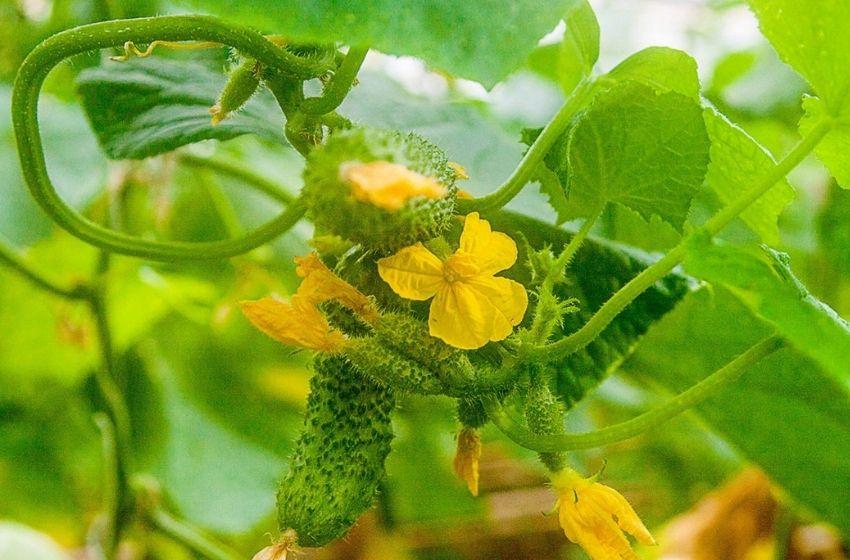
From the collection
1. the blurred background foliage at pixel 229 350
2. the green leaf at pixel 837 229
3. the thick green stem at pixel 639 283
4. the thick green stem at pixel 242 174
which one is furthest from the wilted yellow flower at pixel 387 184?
the green leaf at pixel 837 229

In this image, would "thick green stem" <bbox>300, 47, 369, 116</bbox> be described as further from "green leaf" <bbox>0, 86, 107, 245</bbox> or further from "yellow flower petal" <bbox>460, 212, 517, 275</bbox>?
"green leaf" <bbox>0, 86, 107, 245</bbox>

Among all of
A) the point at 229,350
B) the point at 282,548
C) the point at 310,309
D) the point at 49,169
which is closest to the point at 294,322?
the point at 310,309

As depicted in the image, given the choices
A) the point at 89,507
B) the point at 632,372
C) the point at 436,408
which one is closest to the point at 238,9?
the point at 632,372

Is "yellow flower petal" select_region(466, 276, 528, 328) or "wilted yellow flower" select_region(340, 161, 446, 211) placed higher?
"wilted yellow flower" select_region(340, 161, 446, 211)

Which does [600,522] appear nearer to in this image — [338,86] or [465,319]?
[465,319]

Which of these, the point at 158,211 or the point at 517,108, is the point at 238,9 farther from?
the point at 517,108

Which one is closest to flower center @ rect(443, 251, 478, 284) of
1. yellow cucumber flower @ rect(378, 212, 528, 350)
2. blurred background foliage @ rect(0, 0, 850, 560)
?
yellow cucumber flower @ rect(378, 212, 528, 350)

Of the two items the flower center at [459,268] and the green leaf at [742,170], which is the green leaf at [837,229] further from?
the flower center at [459,268]
